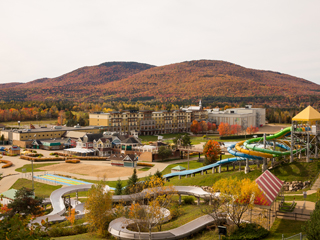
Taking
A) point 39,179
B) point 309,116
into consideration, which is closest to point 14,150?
point 39,179

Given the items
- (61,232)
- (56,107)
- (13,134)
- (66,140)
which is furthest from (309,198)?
(56,107)

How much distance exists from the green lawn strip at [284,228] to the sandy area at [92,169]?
121 ft

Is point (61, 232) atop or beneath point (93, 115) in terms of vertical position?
beneath

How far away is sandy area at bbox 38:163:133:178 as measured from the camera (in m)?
56.8

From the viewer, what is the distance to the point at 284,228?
21.4m

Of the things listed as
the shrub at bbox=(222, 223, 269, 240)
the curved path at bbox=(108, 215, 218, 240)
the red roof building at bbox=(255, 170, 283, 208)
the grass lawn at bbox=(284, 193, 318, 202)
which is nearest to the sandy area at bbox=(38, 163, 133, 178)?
the curved path at bbox=(108, 215, 218, 240)

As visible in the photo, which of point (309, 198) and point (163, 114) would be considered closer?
point (309, 198)

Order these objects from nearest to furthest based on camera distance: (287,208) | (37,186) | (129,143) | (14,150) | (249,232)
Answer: (249,232) → (287,208) → (37,186) → (129,143) → (14,150)

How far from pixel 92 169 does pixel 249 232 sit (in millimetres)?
45591

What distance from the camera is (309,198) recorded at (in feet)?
88.2

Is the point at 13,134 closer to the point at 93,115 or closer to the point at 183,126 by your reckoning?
the point at 93,115

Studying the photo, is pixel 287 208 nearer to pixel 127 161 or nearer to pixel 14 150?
pixel 127 161

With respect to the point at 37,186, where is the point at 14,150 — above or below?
above

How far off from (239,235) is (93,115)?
102 meters
